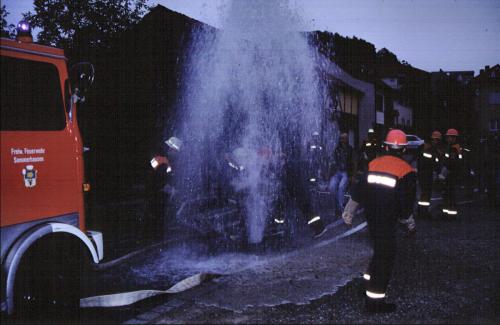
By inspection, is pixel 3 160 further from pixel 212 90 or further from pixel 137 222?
pixel 212 90

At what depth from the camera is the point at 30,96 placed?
4.21 meters

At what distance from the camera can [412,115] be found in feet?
208

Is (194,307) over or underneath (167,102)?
underneath

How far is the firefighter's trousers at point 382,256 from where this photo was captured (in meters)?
4.38

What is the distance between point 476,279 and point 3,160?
5.32 m

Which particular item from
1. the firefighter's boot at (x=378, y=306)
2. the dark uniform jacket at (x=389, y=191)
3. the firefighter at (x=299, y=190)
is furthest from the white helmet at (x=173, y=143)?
the firefighter's boot at (x=378, y=306)

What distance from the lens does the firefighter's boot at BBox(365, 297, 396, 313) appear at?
439cm

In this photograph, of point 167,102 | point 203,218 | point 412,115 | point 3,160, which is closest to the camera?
point 3,160

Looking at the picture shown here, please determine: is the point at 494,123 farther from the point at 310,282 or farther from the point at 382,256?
the point at 382,256

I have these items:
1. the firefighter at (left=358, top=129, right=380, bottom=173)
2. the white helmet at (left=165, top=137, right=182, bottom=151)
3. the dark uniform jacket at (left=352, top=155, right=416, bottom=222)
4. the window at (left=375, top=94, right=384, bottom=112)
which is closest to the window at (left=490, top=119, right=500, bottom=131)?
the window at (left=375, top=94, right=384, bottom=112)

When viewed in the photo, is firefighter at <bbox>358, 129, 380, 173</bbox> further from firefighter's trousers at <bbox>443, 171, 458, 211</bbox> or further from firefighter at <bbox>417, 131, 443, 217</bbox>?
firefighter's trousers at <bbox>443, 171, 458, 211</bbox>

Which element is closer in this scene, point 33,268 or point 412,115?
point 33,268

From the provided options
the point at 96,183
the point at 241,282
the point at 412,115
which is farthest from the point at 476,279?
the point at 412,115

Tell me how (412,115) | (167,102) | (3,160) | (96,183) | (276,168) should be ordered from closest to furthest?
1. (3,160)
2. (276,168)
3. (96,183)
4. (167,102)
5. (412,115)
